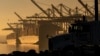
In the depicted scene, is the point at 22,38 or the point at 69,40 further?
the point at 22,38

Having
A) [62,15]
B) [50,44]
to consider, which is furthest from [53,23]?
[50,44]

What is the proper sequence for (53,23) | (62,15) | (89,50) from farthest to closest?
(53,23) → (62,15) → (89,50)

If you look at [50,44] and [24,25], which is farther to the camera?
[24,25]

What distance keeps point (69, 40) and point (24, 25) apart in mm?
166397

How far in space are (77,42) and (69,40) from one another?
0.54m

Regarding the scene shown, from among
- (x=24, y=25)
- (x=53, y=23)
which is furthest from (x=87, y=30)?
(x=24, y=25)

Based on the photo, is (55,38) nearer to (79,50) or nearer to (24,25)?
(79,50)

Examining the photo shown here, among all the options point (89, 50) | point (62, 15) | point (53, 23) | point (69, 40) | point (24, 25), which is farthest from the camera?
point (24, 25)

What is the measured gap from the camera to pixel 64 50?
28.7 m

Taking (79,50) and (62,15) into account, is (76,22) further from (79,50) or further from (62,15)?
(62,15)

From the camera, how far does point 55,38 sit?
2988 centimetres

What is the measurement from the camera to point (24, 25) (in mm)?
194750

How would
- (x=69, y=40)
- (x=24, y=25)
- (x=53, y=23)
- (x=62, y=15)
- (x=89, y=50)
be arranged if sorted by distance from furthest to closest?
(x=24, y=25)
(x=53, y=23)
(x=62, y=15)
(x=69, y=40)
(x=89, y=50)

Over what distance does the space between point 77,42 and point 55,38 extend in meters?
1.88
